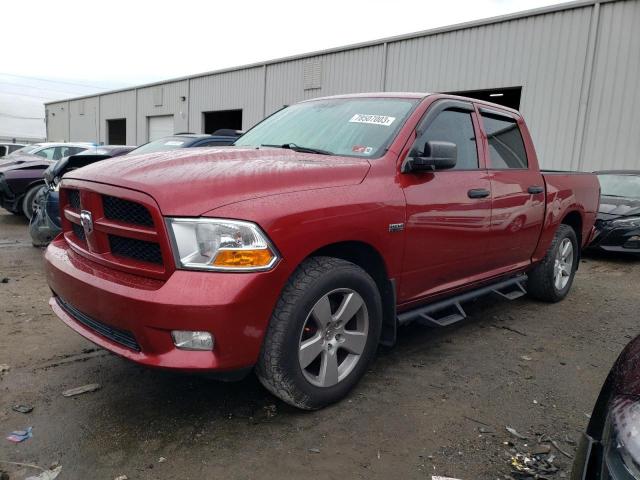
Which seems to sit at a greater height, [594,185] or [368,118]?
[368,118]

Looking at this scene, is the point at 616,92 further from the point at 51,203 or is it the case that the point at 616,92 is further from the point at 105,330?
the point at 105,330

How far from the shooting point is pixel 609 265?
7.65 m

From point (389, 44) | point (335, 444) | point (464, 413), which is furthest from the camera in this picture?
point (389, 44)

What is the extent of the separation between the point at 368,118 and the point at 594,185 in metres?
3.37

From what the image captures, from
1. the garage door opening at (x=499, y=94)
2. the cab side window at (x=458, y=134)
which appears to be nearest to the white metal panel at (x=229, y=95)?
the garage door opening at (x=499, y=94)

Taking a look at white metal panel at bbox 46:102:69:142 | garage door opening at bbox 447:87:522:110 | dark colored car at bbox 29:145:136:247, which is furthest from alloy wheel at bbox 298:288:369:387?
white metal panel at bbox 46:102:69:142

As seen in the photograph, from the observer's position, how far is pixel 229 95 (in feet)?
66.7

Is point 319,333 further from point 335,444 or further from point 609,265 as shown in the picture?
point 609,265

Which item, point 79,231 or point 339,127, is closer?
point 79,231

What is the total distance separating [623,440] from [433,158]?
193 cm

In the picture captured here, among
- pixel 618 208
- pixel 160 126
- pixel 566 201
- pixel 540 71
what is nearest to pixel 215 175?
pixel 566 201

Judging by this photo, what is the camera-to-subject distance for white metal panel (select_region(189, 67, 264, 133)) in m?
19.0

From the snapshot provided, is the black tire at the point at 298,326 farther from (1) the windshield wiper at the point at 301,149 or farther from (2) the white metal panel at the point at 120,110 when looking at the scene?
(2) the white metal panel at the point at 120,110

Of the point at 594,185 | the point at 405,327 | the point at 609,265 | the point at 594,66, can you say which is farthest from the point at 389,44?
the point at 405,327
